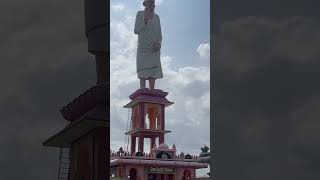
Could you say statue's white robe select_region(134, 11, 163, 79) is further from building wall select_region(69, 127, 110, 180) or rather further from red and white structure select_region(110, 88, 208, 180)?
building wall select_region(69, 127, 110, 180)

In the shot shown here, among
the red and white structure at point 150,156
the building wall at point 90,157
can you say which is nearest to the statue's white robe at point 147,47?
the red and white structure at point 150,156

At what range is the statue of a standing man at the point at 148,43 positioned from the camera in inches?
135

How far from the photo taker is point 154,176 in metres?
6.16

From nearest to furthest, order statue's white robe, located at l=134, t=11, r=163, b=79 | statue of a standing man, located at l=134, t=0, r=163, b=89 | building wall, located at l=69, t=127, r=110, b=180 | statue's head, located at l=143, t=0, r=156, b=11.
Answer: building wall, located at l=69, t=127, r=110, b=180 → statue's head, located at l=143, t=0, r=156, b=11 → statue of a standing man, located at l=134, t=0, r=163, b=89 → statue's white robe, located at l=134, t=11, r=163, b=79

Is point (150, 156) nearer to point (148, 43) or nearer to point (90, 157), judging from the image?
point (148, 43)

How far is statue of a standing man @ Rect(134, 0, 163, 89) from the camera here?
135 inches

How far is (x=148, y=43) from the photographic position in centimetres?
438

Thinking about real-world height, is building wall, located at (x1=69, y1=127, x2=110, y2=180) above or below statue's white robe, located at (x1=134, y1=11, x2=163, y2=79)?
below

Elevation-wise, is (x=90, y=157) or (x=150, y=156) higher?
(x=150, y=156)

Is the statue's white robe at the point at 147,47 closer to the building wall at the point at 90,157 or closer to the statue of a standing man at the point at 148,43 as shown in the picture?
the statue of a standing man at the point at 148,43

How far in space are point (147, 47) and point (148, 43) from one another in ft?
1.11

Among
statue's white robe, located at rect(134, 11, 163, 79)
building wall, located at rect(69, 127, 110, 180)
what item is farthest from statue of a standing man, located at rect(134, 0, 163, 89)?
building wall, located at rect(69, 127, 110, 180)

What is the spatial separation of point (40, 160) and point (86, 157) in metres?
0.17

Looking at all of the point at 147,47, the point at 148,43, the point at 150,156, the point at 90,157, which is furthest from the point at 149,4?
the point at 150,156
